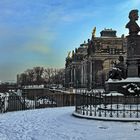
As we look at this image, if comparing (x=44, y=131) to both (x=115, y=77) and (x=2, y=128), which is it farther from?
(x=115, y=77)

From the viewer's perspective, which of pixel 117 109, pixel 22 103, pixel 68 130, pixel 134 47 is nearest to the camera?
pixel 68 130

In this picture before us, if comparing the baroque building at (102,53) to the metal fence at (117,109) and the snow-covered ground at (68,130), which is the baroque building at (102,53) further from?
the snow-covered ground at (68,130)

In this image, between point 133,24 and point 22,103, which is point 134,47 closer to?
point 133,24


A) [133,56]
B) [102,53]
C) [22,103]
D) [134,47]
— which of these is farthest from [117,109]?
[102,53]

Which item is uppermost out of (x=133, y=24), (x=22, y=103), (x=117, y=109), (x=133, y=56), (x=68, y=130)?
(x=133, y=24)

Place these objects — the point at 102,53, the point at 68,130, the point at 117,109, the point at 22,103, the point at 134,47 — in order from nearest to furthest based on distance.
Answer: the point at 68,130
the point at 117,109
the point at 134,47
the point at 22,103
the point at 102,53

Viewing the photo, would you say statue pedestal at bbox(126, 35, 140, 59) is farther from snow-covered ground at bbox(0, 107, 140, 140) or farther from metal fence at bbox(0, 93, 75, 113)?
metal fence at bbox(0, 93, 75, 113)

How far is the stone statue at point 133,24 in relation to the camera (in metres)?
26.4

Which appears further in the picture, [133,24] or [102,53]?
[102,53]

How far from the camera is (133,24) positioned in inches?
1044

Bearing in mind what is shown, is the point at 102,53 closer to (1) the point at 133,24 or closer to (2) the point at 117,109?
(1) the point at 133,24

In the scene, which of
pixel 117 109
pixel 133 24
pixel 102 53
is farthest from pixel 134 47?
pixel 102 53

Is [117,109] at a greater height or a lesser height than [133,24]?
lesser

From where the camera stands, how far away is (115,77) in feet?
88.5
